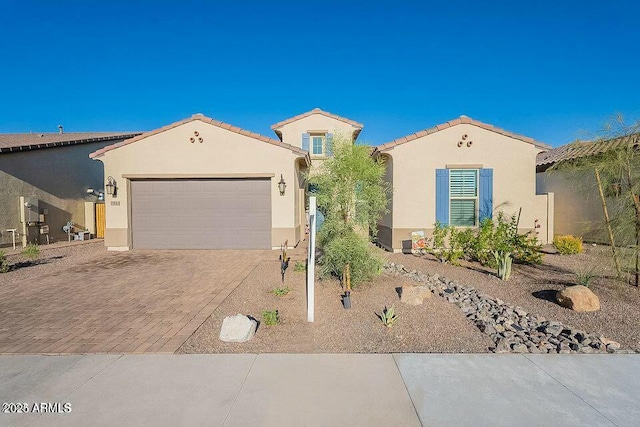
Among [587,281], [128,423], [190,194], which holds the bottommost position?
[128,423]

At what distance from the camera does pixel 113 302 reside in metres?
5.75

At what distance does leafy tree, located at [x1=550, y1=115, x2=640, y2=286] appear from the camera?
223 inches

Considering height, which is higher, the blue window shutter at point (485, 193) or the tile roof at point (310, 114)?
the tile roof at point (310, 114)

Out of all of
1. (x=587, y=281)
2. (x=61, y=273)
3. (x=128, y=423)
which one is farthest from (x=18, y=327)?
(x=587, y=281)

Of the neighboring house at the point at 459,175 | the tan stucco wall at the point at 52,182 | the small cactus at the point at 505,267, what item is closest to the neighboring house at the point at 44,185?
the tan stucco wall at the point at 52,182

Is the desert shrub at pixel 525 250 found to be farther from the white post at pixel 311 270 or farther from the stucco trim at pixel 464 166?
the white post at pixel 311 270

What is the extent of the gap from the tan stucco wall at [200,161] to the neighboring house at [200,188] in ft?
0.11

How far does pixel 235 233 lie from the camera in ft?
38.4

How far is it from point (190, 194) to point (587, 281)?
1123 cm

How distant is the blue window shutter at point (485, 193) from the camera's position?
33.2ft

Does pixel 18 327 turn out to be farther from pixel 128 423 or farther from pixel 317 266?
pixel 317 266

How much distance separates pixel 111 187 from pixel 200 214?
10.1ft

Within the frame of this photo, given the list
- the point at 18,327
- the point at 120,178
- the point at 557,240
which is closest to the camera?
the point at 18,327

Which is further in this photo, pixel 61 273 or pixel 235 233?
pixel 235 233
